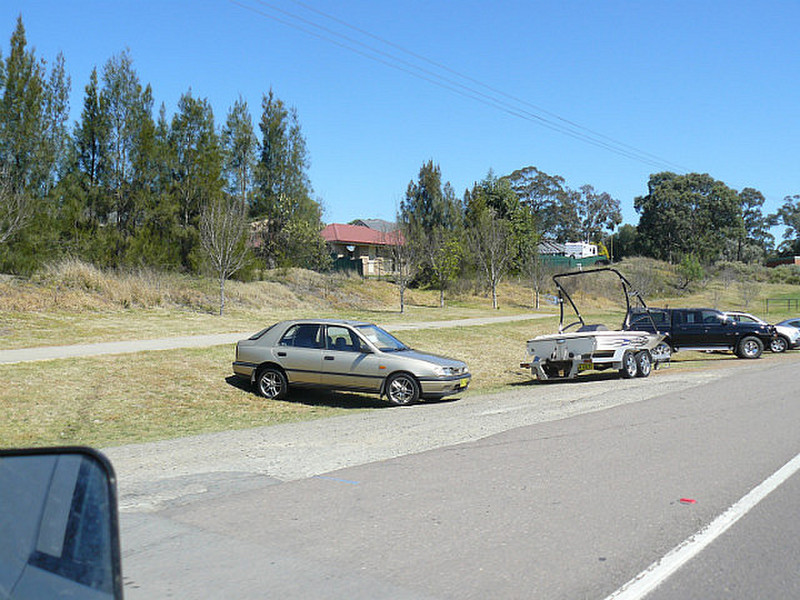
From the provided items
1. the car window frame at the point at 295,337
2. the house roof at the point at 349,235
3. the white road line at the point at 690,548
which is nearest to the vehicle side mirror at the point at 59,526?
the white road line at the point at 690,548

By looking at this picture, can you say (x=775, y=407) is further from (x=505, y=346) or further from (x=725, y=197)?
(x=725, y=197)

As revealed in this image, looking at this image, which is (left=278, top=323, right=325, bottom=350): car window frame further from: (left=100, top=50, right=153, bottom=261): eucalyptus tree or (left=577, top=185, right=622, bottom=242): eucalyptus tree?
(left=577, top=185, right=622, bottom=242): eucalyptus tree

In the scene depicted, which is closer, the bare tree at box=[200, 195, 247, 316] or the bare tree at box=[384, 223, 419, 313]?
the bare tree at box=[200, 195, 247, 316]

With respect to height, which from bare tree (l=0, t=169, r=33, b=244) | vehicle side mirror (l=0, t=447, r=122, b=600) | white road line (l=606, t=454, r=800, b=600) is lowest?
white road line (l=606, t=454, r=800, b=600)

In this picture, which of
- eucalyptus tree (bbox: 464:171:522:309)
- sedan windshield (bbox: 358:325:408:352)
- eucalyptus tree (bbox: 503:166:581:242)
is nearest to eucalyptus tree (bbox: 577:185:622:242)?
eucalyptus tree (bbox: 503:166:581:242)

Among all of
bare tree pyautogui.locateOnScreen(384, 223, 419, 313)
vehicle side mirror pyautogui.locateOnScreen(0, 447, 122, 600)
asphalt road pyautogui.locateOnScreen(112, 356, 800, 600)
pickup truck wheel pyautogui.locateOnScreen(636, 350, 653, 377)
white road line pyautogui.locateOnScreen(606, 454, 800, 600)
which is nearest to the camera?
vehicle side mirror pyautogui.locateOnScreen(0, 447, 122, 600)

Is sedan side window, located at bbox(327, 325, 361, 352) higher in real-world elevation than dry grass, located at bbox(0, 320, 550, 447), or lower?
higher

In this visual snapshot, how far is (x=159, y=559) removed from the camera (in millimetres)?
4645

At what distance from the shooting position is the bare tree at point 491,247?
46.6 m

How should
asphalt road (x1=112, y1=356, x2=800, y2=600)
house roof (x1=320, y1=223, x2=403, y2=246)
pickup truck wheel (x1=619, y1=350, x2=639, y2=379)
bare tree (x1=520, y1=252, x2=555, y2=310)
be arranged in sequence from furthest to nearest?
house roof (x1=320, y1=223, x2=403, y2=246), bare tree (x1=520, y1=252, x2=555, y2=310), pickup truck wheel (x1=619, y1=350, x2=639, y2=379), asphalt road (x1=112, y1=356, x2=800, y2=600)

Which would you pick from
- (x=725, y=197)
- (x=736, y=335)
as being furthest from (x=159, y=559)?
(x=725, y=197)

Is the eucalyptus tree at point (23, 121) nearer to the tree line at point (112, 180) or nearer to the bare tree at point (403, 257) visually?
the tree line at point (112, 180)

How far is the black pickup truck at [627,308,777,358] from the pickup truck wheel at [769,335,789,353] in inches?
90.0

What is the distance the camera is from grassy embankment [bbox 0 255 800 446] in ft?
38.0
